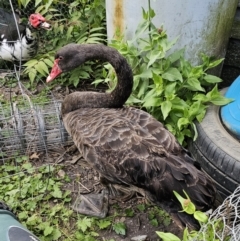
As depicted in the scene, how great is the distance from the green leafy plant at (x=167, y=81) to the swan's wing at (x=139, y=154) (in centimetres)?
29

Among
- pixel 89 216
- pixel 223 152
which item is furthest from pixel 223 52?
pixel 89 216

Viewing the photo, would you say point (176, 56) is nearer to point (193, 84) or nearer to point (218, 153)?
point (193, 84)

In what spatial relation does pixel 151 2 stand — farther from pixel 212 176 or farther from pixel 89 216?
pixel 89 216

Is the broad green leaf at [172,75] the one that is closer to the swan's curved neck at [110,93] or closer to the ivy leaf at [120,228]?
the swan's curved neck at [110,93]

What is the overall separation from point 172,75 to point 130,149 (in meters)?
0.74

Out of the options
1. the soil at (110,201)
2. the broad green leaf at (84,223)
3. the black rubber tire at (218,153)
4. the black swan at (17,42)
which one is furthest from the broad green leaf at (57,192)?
the black swan at (17,42)

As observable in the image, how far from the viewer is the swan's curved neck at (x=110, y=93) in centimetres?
237

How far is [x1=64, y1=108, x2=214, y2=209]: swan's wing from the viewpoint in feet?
6.35

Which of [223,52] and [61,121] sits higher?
[223,52]

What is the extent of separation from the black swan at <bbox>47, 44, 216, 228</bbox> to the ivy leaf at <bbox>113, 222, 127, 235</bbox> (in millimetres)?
270

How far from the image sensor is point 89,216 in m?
2.38

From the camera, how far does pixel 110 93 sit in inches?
96.8

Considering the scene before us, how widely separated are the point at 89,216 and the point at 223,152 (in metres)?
0.91

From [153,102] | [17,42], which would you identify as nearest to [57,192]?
[153,102]
